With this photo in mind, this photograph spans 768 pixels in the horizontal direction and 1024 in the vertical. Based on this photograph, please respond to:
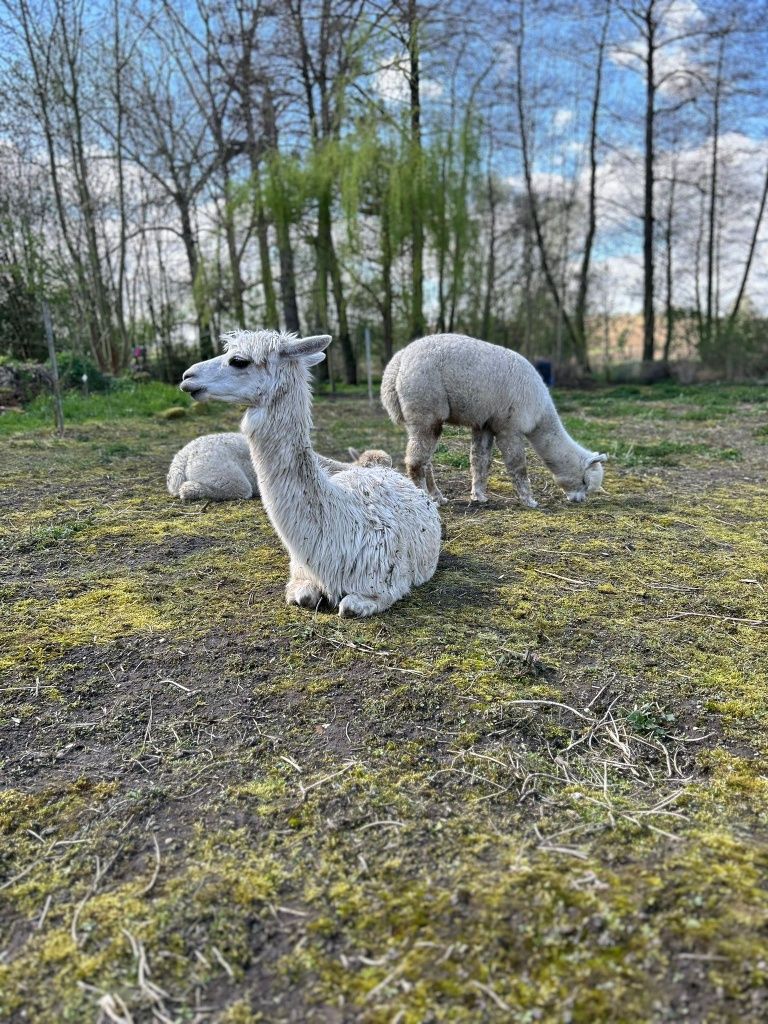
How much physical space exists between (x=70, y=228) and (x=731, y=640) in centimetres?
2033

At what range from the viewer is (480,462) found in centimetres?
666

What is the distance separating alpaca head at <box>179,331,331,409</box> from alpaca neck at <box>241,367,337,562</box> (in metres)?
0.07

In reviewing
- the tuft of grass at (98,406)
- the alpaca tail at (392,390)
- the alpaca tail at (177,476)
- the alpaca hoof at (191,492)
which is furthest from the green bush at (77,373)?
the alpaca tail at (392,390)

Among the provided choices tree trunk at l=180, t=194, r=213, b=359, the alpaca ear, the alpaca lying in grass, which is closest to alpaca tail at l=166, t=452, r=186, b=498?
the alpaca lying in grass

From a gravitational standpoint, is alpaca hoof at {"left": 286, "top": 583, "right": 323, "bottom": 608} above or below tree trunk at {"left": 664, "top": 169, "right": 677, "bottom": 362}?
below

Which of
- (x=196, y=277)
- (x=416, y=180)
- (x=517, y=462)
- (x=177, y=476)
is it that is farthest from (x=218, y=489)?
(x=196, y=277)

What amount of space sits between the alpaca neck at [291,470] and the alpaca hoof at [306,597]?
7.3 inches

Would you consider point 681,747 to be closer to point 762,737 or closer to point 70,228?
point 762,737

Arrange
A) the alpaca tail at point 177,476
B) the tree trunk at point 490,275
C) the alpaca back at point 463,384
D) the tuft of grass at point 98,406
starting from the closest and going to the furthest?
A: the alpaca back at point 463,384 < the alpaca tail at point 177,476 < the tuft of grass at point 98,406 < the tree trunk at point 490,275

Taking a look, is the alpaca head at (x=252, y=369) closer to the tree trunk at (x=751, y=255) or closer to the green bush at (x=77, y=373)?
the green bush at (x=77, y=373)

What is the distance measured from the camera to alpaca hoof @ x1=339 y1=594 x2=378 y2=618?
3816 mm

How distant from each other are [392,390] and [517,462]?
1.38 m

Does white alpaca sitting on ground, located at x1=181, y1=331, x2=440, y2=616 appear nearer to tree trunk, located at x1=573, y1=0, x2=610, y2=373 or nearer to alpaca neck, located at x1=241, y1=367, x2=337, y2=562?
alpaca neck, located at x1=241, y1=367, x2=337, y2=562

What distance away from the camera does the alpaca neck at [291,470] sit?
3801 millimetres
